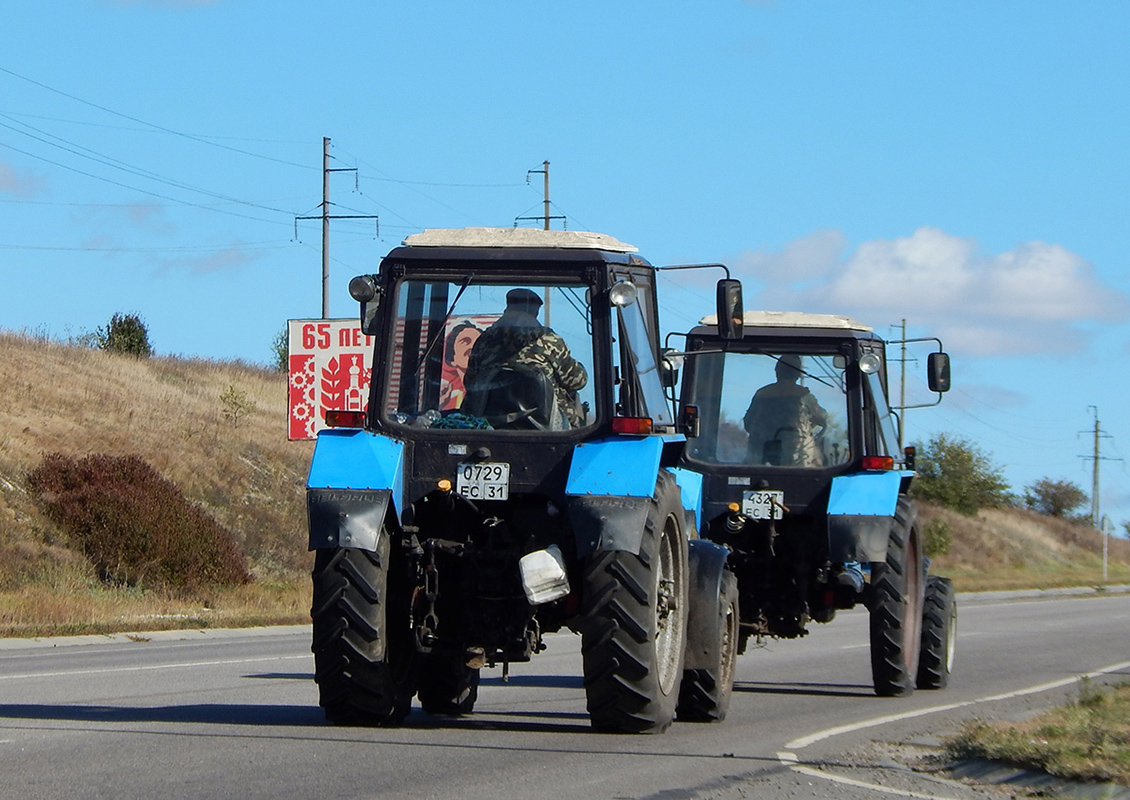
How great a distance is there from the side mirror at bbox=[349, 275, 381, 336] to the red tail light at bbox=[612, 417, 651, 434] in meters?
1.79

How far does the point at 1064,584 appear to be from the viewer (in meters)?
60.0

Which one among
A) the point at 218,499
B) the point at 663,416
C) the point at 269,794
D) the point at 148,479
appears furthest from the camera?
the point at 218,499

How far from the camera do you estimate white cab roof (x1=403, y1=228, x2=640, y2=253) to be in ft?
36.6

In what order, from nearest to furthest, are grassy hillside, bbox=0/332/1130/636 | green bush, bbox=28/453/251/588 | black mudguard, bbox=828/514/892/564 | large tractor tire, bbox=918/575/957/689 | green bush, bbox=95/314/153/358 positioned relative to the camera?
black mudguard, bbox=828/514/892/564 < large tractor tire, bbox=918/575/957/689 < grassy hillside, bbox=0/332/1130/636 < green bush, bbox=28/453/251/588 < green bush, bbox=95/314/153/358

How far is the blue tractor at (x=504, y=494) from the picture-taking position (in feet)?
33.4

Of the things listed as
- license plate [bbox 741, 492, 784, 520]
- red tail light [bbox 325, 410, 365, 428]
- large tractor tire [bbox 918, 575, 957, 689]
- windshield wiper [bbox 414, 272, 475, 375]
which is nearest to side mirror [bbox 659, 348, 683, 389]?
windshield wiper [bbox 414, 272, 475, 375]

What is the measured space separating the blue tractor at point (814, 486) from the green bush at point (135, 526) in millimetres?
17452

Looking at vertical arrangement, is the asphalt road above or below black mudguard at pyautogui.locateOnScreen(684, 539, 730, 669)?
below

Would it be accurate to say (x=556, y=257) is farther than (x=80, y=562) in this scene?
No

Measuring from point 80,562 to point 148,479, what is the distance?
3676 mm

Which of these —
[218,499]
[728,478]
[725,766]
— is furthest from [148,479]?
[725,766]

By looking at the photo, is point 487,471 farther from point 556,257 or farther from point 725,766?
point 725,766

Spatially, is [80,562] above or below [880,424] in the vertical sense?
below

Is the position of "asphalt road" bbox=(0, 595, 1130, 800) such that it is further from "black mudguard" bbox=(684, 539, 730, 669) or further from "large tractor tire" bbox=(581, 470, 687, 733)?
"black mudguard" bbox=(684, 539, 730, 669)
